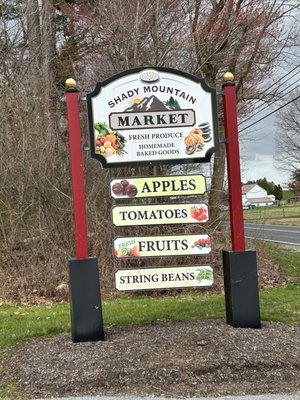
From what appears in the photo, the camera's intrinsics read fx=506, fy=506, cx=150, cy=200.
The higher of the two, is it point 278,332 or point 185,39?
point 185,39

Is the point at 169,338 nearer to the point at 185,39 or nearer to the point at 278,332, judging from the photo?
the point at 278,332

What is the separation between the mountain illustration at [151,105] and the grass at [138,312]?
298 cm

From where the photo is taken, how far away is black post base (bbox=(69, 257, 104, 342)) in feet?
19.5

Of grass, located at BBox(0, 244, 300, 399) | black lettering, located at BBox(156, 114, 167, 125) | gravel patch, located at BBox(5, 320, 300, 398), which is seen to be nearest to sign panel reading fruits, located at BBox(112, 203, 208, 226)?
black lettering, located at BBox(156, 114, 167, 125)

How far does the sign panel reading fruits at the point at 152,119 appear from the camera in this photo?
632 centimetres

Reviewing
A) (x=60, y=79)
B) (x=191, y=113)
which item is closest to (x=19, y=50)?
(x=60, y=79)

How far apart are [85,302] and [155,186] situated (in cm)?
167

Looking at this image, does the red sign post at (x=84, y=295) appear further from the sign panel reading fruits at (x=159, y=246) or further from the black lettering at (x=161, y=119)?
the black lettering at (x=161, y=119)

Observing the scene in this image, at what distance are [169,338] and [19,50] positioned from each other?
12.9m

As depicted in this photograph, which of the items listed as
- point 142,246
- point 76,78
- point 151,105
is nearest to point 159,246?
point 142,246

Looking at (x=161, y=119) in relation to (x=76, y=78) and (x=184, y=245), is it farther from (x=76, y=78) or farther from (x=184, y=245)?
(x=76, y=78)

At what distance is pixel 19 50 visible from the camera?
53.0 feet

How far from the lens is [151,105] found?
20.9ft

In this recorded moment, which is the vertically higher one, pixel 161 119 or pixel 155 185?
pixel 161 119
